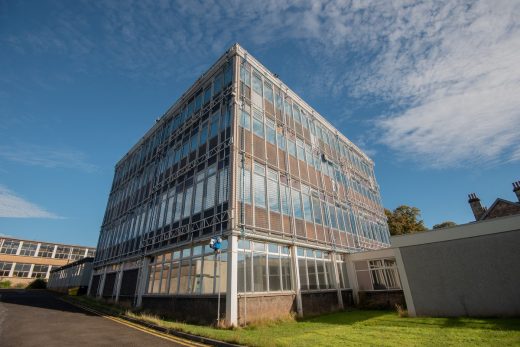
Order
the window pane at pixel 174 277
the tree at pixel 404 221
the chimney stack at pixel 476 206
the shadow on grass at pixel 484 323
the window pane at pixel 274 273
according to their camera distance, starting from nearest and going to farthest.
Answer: the shadow on grass at pixel 484 323, the window pane at pixel 274 273, the window pane at pixel 174 277, the chimney stack at pixel 476 206, the tree at pixel 404 221

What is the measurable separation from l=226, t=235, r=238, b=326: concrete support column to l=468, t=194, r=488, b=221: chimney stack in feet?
107

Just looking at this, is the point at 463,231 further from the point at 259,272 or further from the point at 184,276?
the point at 184,276

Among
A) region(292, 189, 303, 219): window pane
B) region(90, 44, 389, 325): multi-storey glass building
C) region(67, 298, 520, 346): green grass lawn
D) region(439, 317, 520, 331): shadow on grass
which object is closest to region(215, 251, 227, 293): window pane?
region(90, 44, 389, 325): multi-storey glass building

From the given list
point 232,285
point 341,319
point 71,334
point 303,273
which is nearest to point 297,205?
point 303,273

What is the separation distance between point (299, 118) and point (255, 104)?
6026 millimetres

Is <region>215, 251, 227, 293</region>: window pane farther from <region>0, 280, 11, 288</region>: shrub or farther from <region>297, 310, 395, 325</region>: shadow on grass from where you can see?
<region>0, 280, 11, 288</region>: shrub

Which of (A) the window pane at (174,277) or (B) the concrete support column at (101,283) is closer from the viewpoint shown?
(A) the window pane at (174,277)

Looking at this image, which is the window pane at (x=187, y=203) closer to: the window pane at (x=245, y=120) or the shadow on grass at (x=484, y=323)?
the window pane at (x=245, y=120)

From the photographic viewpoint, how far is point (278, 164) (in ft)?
59.0

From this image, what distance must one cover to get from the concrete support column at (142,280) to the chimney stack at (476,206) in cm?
3597

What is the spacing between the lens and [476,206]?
31953 mm

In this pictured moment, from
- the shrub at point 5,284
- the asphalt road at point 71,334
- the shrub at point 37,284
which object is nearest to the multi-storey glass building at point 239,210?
the asphalt road at point 71,334

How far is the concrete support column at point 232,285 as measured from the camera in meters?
11.5

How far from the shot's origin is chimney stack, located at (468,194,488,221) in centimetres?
3134
